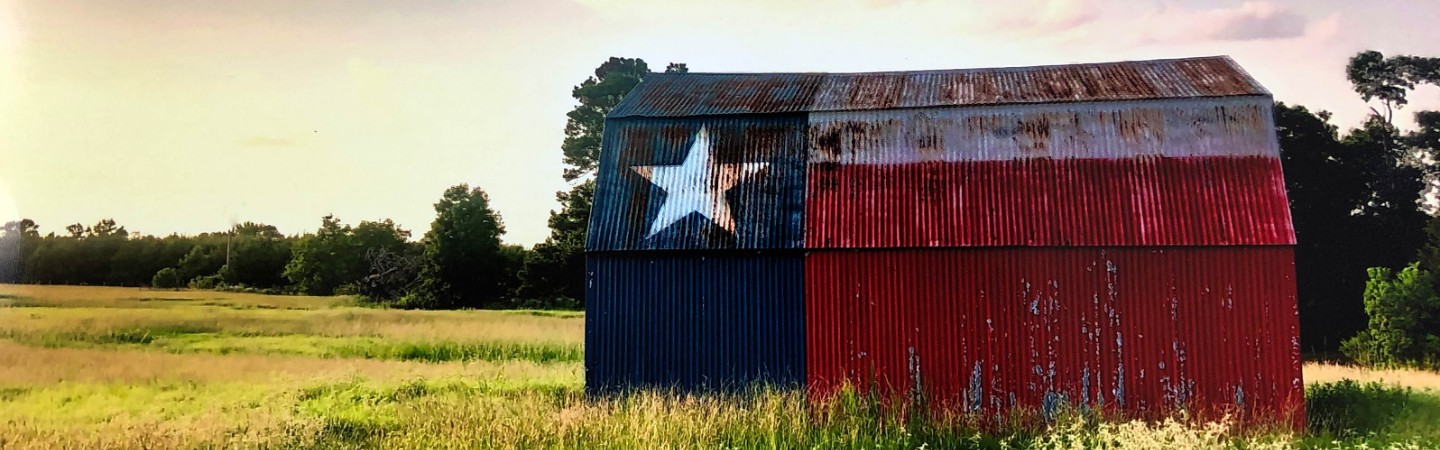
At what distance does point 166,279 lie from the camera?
26203 mm

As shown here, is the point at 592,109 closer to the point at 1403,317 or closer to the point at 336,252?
the point at 336,252

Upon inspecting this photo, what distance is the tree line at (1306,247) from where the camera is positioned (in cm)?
2097

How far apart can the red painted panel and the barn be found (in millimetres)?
32

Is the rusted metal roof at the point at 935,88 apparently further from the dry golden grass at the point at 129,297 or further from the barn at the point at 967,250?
the dry golden grass at the point at 129,297

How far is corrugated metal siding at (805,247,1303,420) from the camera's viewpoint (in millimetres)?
12109

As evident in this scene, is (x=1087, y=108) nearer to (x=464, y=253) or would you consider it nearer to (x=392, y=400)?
(x=392, y=400)

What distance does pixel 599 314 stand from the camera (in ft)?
44.7

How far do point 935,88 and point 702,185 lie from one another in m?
4.71

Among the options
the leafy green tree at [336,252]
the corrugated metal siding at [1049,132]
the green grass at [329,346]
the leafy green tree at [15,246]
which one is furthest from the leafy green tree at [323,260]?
the corrugated metal siding at [1049,132]

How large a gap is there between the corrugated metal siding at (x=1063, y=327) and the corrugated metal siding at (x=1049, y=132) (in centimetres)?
177

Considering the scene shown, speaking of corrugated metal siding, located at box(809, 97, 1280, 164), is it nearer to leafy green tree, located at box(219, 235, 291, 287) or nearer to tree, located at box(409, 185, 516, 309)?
leafy green tree, located at box(219, 235, 291, 287)

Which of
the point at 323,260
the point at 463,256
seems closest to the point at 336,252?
the point at 323,260

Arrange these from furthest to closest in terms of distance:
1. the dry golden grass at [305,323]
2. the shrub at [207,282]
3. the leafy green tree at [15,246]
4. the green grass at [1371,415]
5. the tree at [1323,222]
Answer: the shrub at [207,282] → the tree at [1323,222] → the dry golden grass at [305,323] → the leafy green tree at [15,246] → the green grass at [1371,415]

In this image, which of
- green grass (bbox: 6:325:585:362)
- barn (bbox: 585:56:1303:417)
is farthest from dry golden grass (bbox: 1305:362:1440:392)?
green grass (bbox: 6:325:585:362)
